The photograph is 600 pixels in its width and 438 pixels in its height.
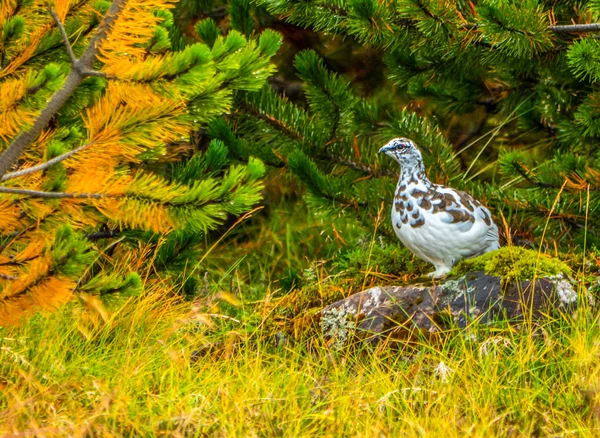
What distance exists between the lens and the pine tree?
4129 mm

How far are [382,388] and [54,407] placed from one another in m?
1.10

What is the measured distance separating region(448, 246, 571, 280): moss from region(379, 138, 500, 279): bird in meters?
0.10

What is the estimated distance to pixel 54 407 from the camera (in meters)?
3.19

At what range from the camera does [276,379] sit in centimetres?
346

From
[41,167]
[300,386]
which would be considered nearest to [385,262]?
[300,386]

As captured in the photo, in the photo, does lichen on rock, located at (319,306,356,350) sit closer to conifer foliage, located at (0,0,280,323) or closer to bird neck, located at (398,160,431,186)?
bird neck, located at (398,160,431,186)

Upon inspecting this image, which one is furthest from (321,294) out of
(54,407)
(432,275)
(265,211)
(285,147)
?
(265,211)

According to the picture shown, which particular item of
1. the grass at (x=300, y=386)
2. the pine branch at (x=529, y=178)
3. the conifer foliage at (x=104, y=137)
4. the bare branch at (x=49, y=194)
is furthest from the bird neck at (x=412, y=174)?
the bare branch at (x=49, y=194)

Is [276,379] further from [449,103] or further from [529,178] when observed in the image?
A: [449,103]

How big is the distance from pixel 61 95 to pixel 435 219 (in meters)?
1.67

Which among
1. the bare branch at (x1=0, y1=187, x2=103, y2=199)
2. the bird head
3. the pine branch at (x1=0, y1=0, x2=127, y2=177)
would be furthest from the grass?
the bird head

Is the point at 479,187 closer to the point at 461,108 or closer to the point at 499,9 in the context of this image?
the point at 461,108

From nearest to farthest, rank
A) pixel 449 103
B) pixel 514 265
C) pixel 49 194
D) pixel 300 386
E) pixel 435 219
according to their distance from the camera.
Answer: pixel 49 194 → pixel 300 386 → pixel 514 265 → pixel 435 219 → pixel 449 103

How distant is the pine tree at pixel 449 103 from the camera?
13.5ft
